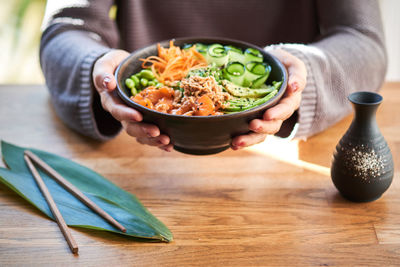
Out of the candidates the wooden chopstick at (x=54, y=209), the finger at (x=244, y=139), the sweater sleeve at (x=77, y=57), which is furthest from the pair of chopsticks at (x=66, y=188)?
the finger at (x=244, y=139)

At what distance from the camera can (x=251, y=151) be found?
1.44m

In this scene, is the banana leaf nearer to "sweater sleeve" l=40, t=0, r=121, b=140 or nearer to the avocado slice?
"sweater sleeve" l=40, t=0, r=121, b=140

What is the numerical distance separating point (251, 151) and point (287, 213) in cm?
33

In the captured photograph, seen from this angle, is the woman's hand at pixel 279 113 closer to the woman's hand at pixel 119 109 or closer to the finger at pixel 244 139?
the finger at pixel 244 139

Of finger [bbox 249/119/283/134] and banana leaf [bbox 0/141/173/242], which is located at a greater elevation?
finger [bbox 249/119/283/134]

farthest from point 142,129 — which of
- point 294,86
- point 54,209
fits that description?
point 294,86

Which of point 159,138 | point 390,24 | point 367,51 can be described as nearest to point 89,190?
point 159,138

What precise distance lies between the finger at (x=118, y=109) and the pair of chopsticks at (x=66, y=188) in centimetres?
24

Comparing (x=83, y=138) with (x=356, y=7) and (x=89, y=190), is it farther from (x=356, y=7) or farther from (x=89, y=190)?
(x=356, y=7)

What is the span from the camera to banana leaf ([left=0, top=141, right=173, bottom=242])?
42.6 inches

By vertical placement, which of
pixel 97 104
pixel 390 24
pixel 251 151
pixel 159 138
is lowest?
pixel 390 24

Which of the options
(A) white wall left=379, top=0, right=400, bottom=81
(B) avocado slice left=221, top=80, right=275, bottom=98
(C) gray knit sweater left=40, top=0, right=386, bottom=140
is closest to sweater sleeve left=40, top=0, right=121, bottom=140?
(C) gray knit sweater left=40, top=0, right=386, bottom=140

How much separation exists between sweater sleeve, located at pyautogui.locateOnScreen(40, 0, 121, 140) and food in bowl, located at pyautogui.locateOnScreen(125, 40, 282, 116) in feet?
0.78

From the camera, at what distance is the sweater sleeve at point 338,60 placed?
144 centimetres
